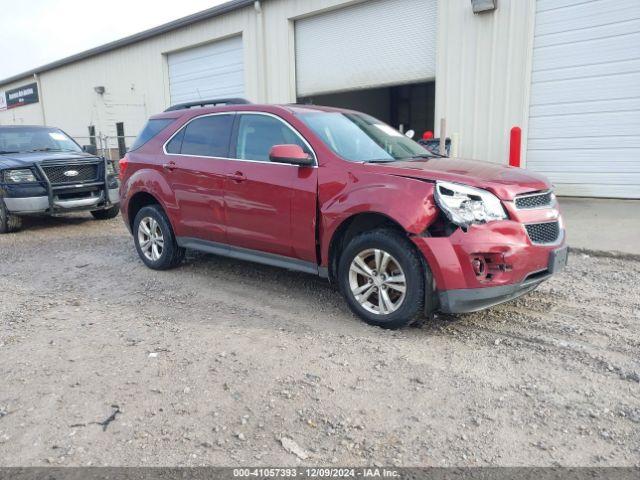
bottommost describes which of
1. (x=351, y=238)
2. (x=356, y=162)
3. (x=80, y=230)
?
(x=80, y=230)

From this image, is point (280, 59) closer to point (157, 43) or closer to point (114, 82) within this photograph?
point (157, 43)

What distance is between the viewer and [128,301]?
16.3 ft

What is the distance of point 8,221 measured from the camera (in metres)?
8.69

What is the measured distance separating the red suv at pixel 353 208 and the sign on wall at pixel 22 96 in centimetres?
2373

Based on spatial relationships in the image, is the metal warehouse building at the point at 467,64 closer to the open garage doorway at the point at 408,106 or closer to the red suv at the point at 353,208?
the red suv at the point at 353,208

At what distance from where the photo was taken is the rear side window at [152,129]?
596 centimetres

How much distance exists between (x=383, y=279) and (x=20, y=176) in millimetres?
7029

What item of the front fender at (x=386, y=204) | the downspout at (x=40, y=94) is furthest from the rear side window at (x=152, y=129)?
the downspout at (x=40, y=94)

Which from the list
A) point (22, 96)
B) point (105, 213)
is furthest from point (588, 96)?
point (22, 96)

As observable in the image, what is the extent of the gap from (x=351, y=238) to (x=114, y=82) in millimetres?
18272

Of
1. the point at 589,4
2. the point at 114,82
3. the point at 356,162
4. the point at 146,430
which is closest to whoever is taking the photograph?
the point at 146,430

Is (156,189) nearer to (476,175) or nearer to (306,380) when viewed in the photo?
(306,380)

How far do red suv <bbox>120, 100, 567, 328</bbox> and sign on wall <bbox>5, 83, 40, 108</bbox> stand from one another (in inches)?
934

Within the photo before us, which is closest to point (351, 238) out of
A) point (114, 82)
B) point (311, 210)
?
point (311, 210)
